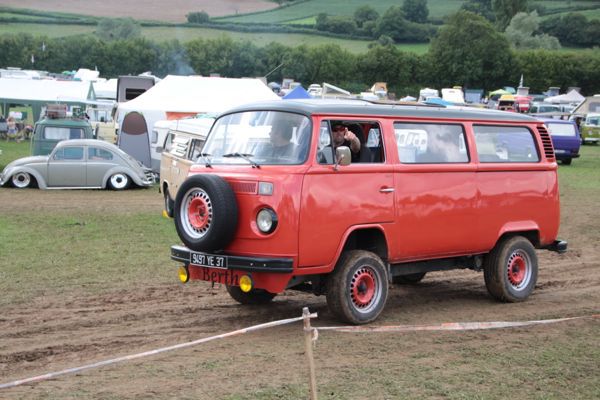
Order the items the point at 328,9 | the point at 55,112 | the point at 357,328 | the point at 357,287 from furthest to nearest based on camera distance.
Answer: the point at 328,9
the point at 55,112
the point at 357,287
the point at 357,328

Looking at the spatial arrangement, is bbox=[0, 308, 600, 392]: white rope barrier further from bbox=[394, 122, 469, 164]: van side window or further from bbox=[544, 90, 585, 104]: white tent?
bbox=[544, 90, 585, 104]: white tent

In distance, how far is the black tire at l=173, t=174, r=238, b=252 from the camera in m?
8.51

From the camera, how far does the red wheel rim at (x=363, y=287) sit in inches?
357

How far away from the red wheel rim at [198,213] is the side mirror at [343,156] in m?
1.36

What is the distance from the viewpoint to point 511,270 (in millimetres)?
10711

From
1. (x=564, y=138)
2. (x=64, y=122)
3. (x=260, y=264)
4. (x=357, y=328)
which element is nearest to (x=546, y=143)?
(x=260, y=264)

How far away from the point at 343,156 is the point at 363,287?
144 centimetres

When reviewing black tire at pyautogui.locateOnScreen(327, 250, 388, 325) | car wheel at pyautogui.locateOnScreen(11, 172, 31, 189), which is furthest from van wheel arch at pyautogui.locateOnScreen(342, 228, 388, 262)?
car wheel at pyautogui.locateOnScreen(11, 172, 31, 189)

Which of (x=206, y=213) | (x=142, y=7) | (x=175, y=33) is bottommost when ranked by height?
(x=206, y=213)

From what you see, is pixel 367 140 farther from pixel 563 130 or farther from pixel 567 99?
pixel 567 99

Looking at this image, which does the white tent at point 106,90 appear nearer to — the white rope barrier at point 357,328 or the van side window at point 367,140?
the van side window at point 367,140

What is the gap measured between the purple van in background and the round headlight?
28.2 meters

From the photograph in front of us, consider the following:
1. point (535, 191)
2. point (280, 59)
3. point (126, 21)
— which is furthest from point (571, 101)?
point (535, 191)

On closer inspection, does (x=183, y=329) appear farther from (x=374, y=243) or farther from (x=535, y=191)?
(x=535, y=191)
